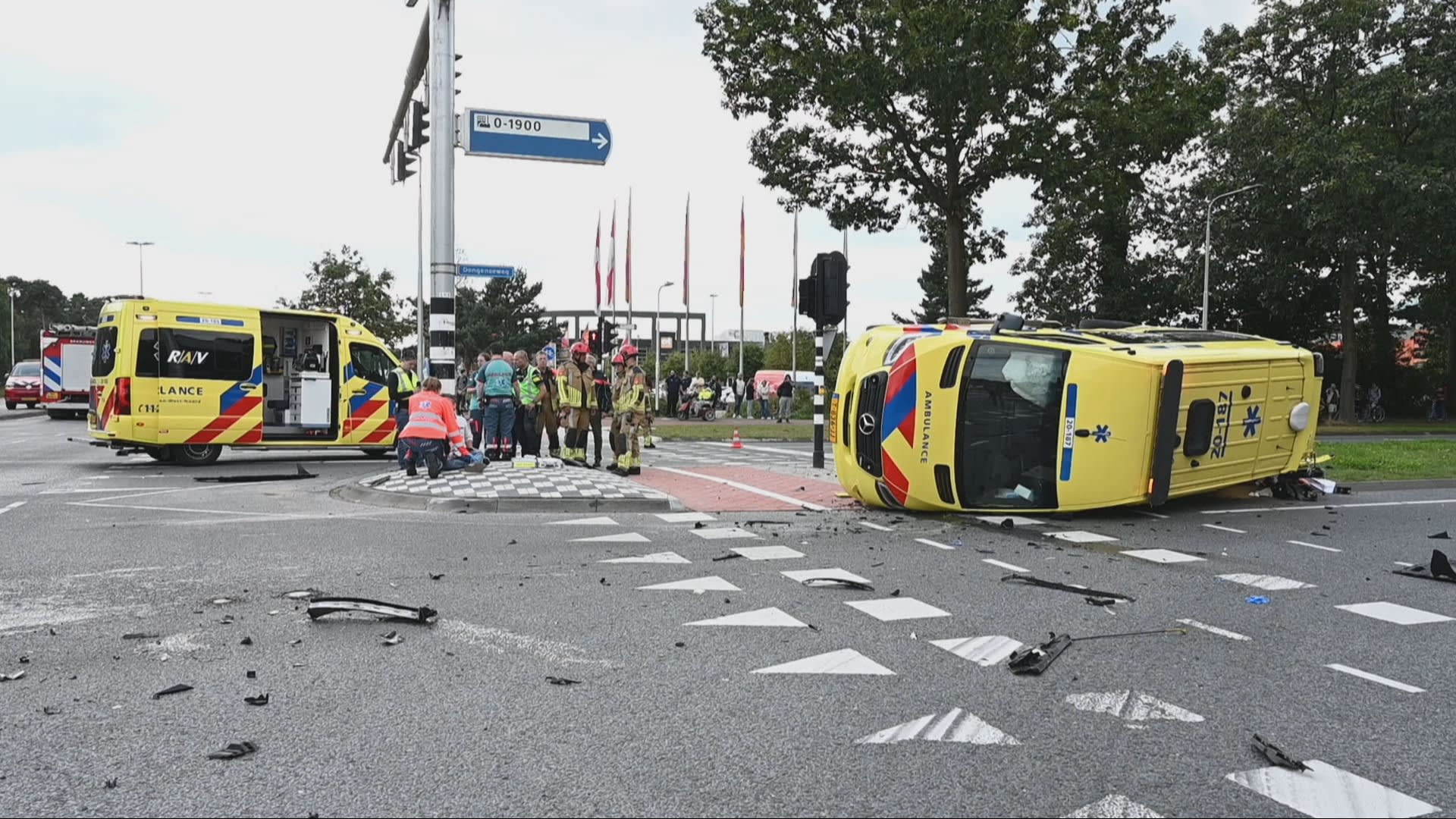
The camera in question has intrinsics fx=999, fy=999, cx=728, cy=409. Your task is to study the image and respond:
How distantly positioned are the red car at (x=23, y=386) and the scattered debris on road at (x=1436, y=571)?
146ft

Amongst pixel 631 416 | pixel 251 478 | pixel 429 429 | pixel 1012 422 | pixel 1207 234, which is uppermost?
pixel 1207 234

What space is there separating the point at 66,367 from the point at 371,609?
31.2 metres

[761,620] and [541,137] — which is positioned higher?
[541,137]

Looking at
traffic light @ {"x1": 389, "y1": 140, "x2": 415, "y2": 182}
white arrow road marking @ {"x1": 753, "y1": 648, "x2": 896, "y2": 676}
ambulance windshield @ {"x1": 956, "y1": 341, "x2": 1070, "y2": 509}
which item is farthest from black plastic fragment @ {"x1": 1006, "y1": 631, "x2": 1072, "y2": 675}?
traffic light @ {"x1": 389, "y1": 140, "x2": 415, "y2": 182}

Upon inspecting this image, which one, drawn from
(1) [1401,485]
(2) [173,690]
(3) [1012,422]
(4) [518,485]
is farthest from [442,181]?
(1) [1401,485]

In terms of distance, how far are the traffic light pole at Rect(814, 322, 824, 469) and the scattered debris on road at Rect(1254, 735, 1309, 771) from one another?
10.6 m

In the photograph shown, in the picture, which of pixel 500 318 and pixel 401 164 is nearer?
pixel 401 164

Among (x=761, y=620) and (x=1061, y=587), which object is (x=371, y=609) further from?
(x=1061, y=587)

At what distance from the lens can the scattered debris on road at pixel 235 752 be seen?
316cm

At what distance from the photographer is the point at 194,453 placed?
1462cm

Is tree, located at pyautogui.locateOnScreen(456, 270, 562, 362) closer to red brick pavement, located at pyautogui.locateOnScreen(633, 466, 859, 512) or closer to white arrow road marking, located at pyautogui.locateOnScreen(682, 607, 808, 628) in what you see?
red brick pavement, located at pyautogui.locateOnScreen(633, 466, 859, 512)

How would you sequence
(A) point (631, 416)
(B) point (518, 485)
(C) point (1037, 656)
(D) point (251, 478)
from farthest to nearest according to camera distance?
1. (A) point (631, 416)
2. (D) point (251, 478)
3. (B) point (518, 485)
4. (C) point (1037, 656)

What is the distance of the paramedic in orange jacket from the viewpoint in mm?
11656

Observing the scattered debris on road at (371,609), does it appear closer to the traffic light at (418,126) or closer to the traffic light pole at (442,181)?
the traffic light pole at (442,181)
